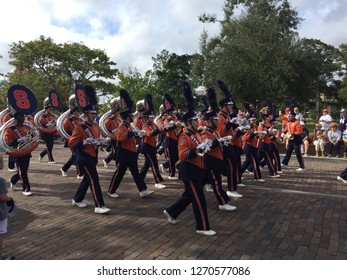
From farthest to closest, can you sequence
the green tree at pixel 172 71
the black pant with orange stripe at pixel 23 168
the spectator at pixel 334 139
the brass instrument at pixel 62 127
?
the green tree at pixel 172 71 → the spectator at pixel 334 139 → the brass instrument at pixel 62 127 → the black pant with orange stripe at pixel 23 168

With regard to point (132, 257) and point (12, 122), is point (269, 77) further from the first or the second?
point (132, 257)

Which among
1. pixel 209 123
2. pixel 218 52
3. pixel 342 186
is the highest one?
pixel 218 52

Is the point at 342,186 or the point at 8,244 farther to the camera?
the point at 342,186

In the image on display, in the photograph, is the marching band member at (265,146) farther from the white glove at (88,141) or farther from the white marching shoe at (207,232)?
the white glove at (88,141)

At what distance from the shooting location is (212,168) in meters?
6.38

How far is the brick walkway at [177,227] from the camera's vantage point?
4566mm

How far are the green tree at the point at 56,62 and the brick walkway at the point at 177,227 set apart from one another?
26359 millimetres

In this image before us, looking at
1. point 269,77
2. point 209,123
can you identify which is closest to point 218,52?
point 269,77

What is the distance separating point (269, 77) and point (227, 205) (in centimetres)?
2167

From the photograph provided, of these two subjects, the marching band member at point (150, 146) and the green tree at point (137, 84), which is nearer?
the marching band member at point (150, 146)

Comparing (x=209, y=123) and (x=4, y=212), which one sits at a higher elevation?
(x=209, y=123)

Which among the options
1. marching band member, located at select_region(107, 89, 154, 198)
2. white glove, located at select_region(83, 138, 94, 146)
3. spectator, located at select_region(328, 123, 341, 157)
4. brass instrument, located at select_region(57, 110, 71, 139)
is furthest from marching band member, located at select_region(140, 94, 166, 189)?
spectator, located at select_region(328, 123, 341, 157)

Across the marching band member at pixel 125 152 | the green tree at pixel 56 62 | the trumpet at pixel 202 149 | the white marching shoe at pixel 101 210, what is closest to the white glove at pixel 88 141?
the marching band member at pixel 125 152

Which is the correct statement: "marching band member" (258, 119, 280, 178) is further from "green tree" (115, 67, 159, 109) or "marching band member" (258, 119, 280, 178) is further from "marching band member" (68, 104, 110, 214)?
"green tree" (115, 67, 159, 109)
